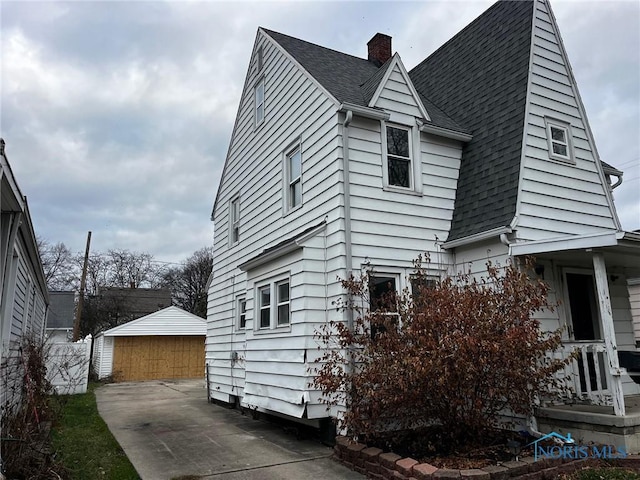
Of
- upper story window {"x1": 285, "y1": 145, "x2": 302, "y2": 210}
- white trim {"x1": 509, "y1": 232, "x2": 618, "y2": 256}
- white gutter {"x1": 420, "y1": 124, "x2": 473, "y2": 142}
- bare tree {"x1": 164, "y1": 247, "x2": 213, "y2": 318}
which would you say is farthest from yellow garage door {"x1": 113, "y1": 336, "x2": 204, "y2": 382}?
white trim {"x1": 509, "y1": 232, "x2": 618, "y2": 256}

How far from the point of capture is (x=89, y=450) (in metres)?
7.56

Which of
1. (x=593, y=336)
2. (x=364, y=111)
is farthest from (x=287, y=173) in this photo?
(x=593, y=336)

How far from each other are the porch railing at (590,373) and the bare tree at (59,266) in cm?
4728

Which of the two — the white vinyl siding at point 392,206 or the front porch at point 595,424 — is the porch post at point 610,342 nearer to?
the front porch at point 595,424

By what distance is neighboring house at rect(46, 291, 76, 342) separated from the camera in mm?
27906

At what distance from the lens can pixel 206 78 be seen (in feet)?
47.2

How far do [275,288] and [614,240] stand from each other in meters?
5.57

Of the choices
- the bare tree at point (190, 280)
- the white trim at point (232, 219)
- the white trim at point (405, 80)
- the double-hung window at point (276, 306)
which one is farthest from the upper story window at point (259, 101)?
the bare tree at point (190, 280)

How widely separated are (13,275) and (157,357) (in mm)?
20082

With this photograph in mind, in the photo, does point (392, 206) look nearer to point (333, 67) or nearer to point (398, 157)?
point (398, 157)

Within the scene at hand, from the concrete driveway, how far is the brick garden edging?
258mm

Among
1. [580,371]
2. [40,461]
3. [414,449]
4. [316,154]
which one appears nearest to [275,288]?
[316,154]

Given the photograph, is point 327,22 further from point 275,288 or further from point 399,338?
point 399,338

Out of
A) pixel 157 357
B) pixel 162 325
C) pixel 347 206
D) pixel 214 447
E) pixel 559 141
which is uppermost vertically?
pixel 559 141
